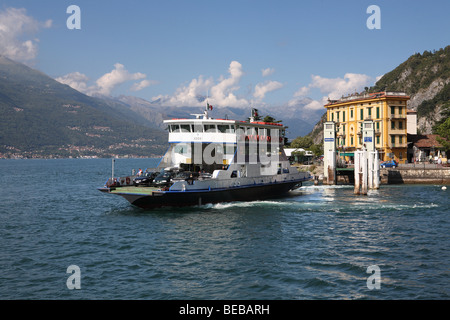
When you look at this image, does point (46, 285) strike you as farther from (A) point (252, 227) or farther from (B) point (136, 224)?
(A) point (252, 227)

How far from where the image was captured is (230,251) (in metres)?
19.6

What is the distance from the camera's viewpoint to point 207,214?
29891mm

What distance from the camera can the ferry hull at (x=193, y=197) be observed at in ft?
98.3

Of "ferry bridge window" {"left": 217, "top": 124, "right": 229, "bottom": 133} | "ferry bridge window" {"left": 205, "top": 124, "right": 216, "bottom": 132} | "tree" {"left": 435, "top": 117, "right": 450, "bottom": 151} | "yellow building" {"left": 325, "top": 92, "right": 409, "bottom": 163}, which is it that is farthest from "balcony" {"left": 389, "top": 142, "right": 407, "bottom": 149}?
"ferry bridge window" {"left": 205, "top": 124, "right": 216, "bottom": 132}

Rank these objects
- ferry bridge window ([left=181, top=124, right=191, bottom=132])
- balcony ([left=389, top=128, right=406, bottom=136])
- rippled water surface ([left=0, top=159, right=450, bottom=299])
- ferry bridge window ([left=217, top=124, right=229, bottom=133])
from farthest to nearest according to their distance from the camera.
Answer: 1. balcony ([left=389, top=128, right=406, bottom=136])
2. ferry bridge window ([left=181, top=124, right=191, bottom=132])
3. ferry bridge window ([left=217, top=124, right=229, bottom=133])
4. rippled water surface ([left=0, top=159, right=450, bottom=299])

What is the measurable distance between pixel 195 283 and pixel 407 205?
25931mm

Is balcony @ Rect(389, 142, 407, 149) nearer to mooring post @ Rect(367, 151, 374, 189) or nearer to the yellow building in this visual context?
the yellow building

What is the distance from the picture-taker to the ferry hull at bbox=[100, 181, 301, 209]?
2995 centimetres

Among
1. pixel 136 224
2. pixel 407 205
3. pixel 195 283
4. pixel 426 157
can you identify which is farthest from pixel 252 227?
pixel 426 157

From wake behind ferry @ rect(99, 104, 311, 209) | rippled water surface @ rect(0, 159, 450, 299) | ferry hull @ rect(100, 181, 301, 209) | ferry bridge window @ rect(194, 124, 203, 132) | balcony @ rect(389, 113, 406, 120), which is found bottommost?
rippled water surface @ rect(0, 159, 450, 299)

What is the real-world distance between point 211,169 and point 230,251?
19.4 meters

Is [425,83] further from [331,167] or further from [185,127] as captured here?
[185,127]

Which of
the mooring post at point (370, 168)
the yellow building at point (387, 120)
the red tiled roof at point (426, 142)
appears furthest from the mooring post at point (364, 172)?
the red tiled roof at point (426, 142)

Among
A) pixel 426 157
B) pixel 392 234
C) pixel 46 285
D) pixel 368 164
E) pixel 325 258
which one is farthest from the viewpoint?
pixel 426 157
